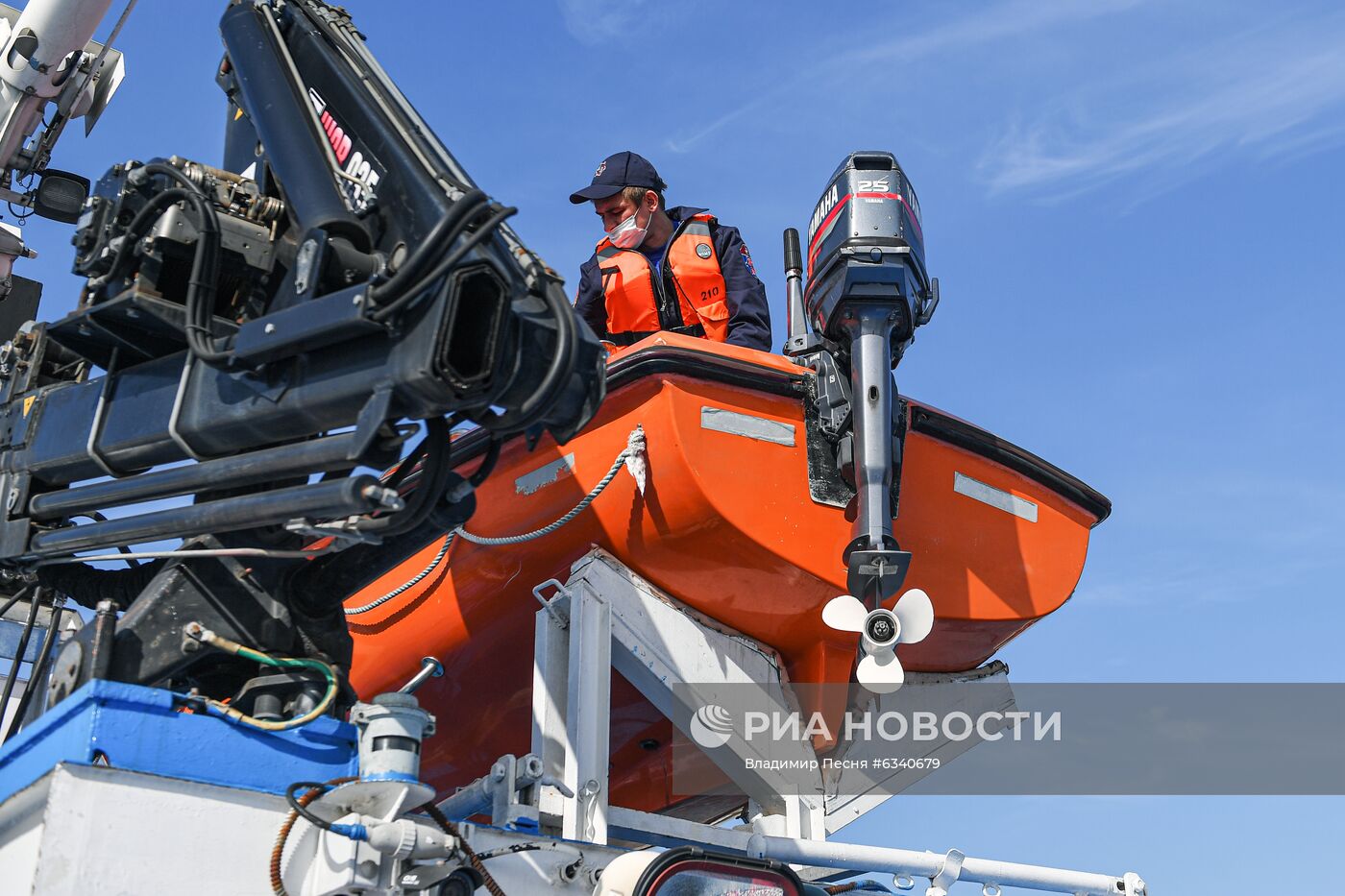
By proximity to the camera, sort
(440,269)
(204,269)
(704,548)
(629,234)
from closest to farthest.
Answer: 1. (440,269)
2. (204,269)
3. (704,548)
4. (629,234)

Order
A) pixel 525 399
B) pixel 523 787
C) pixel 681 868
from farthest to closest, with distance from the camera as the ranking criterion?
pixel 523 787 < pixel 681 868 < pixel 525 399

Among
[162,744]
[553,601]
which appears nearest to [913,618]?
[553,601]

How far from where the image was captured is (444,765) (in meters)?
6.03

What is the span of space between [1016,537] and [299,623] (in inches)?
104

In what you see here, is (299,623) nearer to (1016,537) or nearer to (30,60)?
(1016,537)

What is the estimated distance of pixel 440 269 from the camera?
3166 millimetres

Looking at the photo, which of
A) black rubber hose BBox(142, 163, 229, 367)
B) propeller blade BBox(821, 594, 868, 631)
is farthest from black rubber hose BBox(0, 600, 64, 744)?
propeller blade BBox(821, 594, 868, 631)

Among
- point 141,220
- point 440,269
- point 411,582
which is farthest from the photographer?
point 411,582

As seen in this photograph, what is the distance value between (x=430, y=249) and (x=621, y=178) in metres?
3.22

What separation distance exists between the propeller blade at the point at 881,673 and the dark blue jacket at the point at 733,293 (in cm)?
157

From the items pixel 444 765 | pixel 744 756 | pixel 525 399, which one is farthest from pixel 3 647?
pixel 525 399

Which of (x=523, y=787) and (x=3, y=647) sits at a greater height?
(x=3, y=647)

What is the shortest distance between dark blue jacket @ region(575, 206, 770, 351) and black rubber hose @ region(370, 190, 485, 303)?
2.65 meters

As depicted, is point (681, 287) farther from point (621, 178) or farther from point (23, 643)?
point (23, 643)
